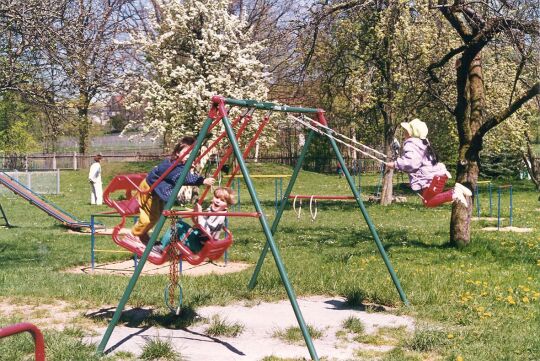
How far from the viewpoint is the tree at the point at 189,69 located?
77.4 feet

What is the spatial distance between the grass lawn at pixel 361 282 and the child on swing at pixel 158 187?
3.35 feet

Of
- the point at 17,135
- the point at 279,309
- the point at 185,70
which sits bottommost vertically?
the point at 279,309

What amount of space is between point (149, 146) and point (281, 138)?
47.5 ft

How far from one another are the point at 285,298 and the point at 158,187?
2.35 metres

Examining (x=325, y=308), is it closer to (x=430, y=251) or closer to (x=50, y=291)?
(x=50, y=291)

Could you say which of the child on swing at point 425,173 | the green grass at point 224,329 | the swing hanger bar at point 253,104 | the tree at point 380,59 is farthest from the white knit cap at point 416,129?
the tree at point 380,59

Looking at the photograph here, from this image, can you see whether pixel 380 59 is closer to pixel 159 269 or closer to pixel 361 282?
pixel 159 269

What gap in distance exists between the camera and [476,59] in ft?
39.4

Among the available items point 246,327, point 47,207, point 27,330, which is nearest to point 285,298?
point 246,327

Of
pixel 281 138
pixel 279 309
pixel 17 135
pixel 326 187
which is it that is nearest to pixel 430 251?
pixel 279 309

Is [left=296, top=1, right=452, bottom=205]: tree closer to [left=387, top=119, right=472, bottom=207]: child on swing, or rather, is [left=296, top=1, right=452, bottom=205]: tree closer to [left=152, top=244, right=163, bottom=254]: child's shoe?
[left=387, top=119, right=472, bottom=207]: child on swing

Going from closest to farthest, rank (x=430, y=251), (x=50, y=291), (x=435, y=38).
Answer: (x=50, y=291), (x=430, y=251), (x=435, y=38)

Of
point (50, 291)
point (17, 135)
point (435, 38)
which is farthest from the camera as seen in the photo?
point (17, 135)

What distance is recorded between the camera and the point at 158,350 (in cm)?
580
